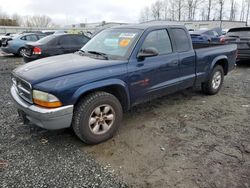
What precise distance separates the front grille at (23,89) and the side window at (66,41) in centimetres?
663

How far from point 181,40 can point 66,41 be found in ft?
21.7

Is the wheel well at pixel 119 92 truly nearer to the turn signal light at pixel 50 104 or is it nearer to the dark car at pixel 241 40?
the turn signal light at pixel 50 104

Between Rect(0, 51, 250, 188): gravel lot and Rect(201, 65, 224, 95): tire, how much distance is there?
37.8 inches

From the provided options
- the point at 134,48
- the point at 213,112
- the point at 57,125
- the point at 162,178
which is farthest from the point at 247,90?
the point at 57,125

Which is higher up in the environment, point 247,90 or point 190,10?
point 190,10

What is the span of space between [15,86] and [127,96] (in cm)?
181

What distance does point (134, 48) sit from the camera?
152 inches

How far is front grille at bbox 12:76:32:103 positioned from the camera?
3209mm

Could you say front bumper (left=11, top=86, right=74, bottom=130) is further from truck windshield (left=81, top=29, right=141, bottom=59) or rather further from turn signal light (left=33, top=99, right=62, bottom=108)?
truck windshield (left=81, top=29, right=141, bottom=59)

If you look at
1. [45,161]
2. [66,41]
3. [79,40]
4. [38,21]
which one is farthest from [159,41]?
[38,21]

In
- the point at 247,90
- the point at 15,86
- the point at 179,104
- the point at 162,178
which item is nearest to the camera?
the point at 162,178

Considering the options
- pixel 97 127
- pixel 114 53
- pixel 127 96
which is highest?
pixel 114 53

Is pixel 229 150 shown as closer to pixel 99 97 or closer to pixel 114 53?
pixel 99 97

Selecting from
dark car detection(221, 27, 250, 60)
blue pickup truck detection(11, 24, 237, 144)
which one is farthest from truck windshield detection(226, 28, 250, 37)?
blue pickup truck detection(11, 24, 237, 144)
